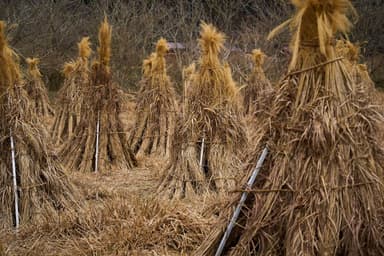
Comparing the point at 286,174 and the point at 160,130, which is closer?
A: the point at 286,174

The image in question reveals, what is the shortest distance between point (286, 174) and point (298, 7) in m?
0.84

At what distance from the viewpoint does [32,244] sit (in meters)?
4.44

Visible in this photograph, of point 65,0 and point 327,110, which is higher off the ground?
point 65,0

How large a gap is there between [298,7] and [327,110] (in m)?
0.55

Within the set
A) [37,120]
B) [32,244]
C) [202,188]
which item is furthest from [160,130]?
[32,244]

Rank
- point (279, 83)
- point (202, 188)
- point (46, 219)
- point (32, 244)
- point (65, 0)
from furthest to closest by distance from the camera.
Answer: point (65, 0)
point (202, 188)
point (46, 219)
point (32, 244)
point (279, 83)

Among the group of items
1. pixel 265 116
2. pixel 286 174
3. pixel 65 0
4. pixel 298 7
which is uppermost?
pixel 65 0

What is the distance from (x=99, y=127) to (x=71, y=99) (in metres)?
1.84

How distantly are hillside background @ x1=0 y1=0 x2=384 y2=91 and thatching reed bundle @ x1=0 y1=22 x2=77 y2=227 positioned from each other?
972cm

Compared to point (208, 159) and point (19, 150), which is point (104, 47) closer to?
point (208, 159)

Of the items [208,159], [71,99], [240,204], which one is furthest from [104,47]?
[240,204]

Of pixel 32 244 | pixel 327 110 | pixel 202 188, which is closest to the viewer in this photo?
pixel 327 110

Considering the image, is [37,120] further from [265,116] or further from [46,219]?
[265,116]

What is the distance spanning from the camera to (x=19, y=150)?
4914mm
